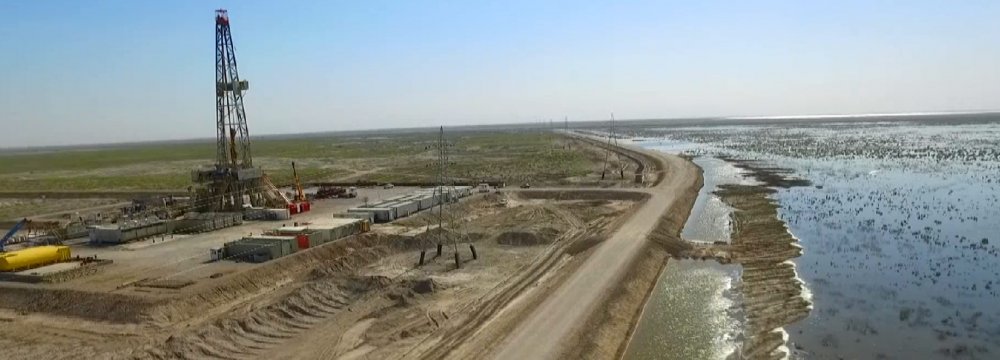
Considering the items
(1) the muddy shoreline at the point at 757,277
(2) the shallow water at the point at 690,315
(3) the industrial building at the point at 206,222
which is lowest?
(2) the shallow water at the point at 690,315

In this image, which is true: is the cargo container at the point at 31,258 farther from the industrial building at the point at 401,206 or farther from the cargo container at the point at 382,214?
the cargo container at the point at 382,214

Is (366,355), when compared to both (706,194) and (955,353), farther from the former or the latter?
(706,194)

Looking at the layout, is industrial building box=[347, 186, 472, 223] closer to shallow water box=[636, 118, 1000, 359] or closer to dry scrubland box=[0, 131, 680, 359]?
dry scrubland box=[0, 131, 680, 359]

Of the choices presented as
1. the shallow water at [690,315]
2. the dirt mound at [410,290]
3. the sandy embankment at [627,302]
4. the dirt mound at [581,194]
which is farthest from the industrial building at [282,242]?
the dirt mound at [581,194]

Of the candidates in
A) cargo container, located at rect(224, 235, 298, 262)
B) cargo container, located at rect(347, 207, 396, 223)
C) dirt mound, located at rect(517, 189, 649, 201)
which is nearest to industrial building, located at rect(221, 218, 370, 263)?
cargo container, located at rect(224, 235, 298, 262)

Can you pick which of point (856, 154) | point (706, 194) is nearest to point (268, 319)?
point (706, 194)
